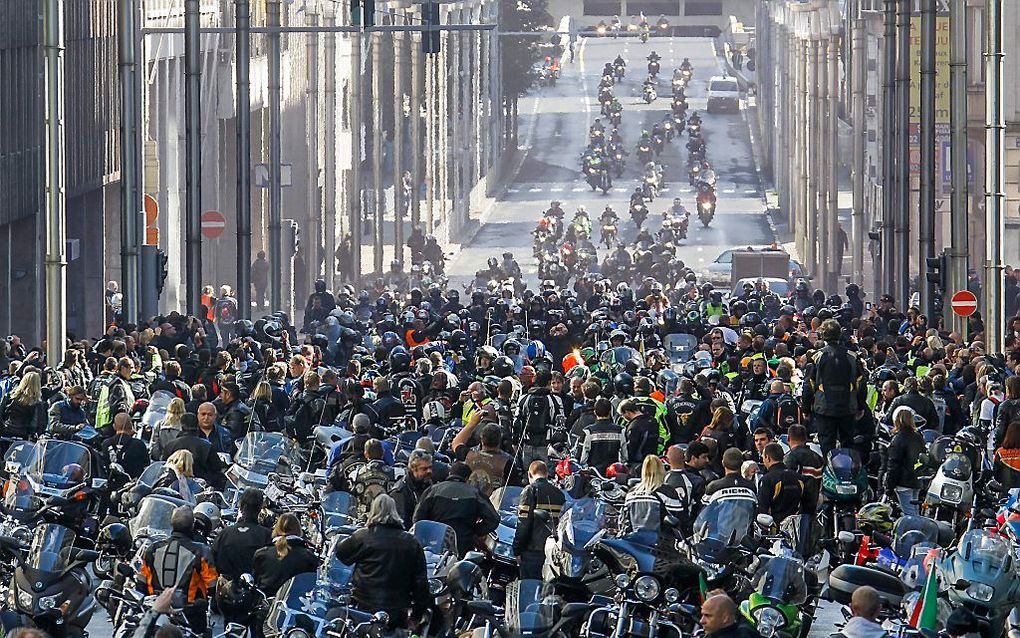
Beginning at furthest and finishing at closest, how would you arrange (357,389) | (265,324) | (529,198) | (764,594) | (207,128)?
1. (529,198)
2. (207,128)
3. (265,324)
4. (357,389)
5. (764,594)

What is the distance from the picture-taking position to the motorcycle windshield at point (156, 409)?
23645mm

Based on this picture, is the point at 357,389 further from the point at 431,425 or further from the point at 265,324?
the point at 265,324

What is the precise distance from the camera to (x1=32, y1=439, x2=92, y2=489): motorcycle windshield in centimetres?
1938

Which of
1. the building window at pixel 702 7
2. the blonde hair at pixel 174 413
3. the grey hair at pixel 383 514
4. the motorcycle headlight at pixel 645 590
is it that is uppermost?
the building window at pixel 702 7

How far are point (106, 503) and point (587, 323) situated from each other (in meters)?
19.2

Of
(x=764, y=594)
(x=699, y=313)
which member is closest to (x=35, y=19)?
(x=699, y=313)

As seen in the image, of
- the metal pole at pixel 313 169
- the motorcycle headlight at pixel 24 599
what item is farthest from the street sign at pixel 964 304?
the metal pole at pixel 313 169

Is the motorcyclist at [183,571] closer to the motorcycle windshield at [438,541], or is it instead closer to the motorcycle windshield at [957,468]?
the motorcycle windshield at [438,541]

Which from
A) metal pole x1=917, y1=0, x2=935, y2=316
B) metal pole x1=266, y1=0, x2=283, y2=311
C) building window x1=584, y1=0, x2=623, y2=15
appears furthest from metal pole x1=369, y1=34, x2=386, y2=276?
building window x1=584, y1=0, x2=623, y2=15

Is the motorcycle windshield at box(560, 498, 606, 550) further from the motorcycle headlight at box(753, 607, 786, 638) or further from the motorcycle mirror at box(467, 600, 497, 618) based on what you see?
the motorcycle headlight at box(753, 607, 786, 638)

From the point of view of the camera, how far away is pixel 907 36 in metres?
49.6

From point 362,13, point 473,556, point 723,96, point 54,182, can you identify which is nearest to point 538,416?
point 473,556

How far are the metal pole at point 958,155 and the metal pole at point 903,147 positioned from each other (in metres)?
7.95

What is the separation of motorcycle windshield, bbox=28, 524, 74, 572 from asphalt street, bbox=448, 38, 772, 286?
6232 centimetres
